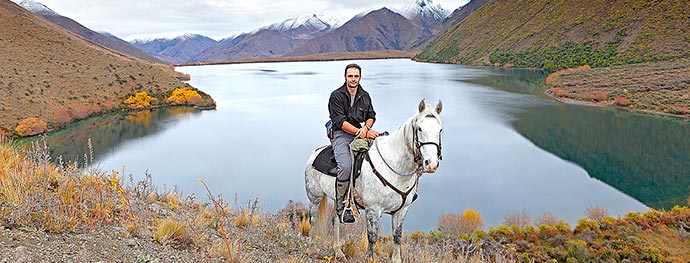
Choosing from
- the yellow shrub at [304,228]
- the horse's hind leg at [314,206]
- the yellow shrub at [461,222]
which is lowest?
the yellow shrub at [461,222]

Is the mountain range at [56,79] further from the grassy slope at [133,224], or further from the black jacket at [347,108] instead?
the black jacket at [347,108]

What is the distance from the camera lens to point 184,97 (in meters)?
Result: 51.8

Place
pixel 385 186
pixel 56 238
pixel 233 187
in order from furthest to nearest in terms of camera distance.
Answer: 1. pixel 233 187
2. pixel 385 186
3. pixel 56 238

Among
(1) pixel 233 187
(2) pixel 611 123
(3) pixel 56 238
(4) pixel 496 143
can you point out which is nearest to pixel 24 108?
(1) pixel 233 187

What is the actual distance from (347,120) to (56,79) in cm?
5146

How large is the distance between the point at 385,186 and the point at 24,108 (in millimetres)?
42436

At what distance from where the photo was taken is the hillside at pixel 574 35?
72.0 metres

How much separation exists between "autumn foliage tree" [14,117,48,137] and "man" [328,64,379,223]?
3642 centimetres

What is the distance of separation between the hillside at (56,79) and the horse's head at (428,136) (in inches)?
1461

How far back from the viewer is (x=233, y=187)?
22281 millimetres

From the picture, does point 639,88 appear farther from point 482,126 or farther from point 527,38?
point 527,38

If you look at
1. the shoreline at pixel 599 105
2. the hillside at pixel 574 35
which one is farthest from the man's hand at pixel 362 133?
the hillside at pixel 574 35

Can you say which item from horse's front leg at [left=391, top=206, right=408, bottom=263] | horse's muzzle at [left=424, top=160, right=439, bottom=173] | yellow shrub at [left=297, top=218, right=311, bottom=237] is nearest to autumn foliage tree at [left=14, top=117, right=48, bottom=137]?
yellow shrub at [left=297, top=218, right=311, bottom=237]

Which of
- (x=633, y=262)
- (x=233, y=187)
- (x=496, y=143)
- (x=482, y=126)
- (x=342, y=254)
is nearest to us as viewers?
(x=342, y=254)
